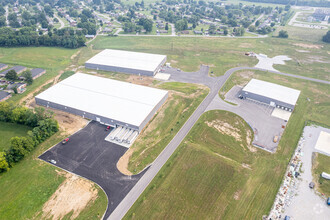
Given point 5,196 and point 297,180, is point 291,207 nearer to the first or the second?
point 297,180

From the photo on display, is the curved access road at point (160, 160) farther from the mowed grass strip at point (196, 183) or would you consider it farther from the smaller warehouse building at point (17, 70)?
the smaller warehouse building at point (17, 70)

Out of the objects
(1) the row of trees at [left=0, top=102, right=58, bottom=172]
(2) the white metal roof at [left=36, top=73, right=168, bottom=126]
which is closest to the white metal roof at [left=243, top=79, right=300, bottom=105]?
(2) the white metal roof at [left=36, top=73, right=168, bottom=126]

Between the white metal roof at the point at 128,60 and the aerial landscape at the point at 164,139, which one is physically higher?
the white metal roof at the point at 128,60

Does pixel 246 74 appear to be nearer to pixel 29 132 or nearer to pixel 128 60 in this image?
pixel 128 60

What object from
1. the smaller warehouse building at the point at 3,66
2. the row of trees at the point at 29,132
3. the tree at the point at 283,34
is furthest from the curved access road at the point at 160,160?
the tree at the point at 283,34

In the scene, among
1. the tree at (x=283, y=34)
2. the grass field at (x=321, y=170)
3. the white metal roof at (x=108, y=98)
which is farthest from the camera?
the tree at (x=283, y=34)

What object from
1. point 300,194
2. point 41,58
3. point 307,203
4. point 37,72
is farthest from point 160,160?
point 41,58
